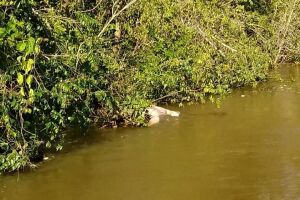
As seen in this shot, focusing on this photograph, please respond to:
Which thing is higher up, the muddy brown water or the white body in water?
the white body in water

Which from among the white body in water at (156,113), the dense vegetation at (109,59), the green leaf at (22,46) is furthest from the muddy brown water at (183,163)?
the green leaf at (22,46)

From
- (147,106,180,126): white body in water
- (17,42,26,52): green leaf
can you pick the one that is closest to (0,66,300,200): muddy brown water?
(147,106,180,126): white body in water

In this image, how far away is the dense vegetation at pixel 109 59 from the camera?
7.17m

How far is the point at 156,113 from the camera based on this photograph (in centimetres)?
1092

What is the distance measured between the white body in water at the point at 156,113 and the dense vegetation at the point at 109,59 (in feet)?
0.81

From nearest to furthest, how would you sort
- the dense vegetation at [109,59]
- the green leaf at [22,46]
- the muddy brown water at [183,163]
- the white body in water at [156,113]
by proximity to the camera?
the green leaf at [22,46] < the muddy brown water at [183,163] < the dense vegetation at [109,59] < the white body in water at [156,113]

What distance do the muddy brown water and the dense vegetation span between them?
474mm

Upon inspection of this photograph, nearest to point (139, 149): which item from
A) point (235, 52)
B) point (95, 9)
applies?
point (95, 9)

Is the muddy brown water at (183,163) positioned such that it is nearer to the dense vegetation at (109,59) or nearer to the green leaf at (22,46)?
the dense vegetation at (109,59)

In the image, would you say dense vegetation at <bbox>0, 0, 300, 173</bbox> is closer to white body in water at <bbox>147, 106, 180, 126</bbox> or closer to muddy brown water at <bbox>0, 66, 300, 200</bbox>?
white body in water at <bbox>147, 106, 180, 126</bbox>

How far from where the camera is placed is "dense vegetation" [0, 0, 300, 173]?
717 cm

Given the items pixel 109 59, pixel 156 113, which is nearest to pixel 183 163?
pixel 109 59

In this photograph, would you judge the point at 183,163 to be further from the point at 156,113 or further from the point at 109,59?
the point at 156,113

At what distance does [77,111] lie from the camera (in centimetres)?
831
